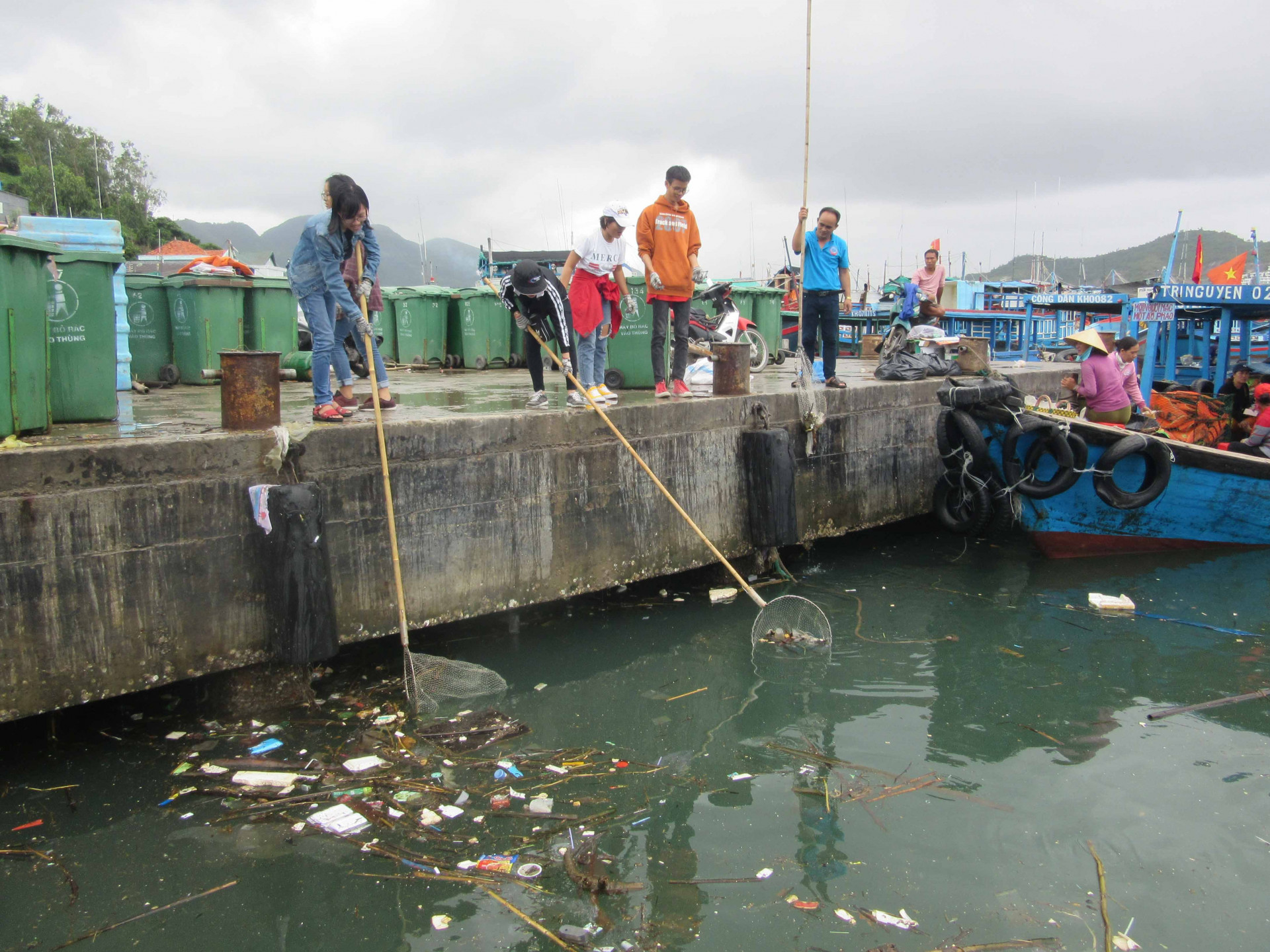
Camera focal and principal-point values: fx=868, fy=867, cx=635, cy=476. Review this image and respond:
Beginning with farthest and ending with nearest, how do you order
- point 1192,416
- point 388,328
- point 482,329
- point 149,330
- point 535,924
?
1. point 388,328
2. point 1192,416
3. point 482,329
4. point 149,330
5. point 535,924

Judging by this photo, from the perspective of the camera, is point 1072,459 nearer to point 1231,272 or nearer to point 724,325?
point 724,325

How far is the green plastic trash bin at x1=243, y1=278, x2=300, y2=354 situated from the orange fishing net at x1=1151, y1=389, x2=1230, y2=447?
422 inches

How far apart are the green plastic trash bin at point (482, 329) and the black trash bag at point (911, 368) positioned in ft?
15.9

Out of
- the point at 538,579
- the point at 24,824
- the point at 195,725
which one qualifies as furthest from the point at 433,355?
the point at 24,824

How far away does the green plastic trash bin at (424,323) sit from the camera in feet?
37.2

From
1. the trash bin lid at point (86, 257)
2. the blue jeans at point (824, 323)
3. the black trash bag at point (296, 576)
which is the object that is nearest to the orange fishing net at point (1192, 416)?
the blue jeans at point (824, 323)

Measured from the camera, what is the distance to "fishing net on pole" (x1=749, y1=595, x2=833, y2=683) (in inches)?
213

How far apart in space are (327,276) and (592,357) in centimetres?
216

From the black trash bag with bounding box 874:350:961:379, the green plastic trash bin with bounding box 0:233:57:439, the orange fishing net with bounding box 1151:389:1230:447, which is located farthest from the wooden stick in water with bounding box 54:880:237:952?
the orange fishing net with bounding box 1151:389:1230:447

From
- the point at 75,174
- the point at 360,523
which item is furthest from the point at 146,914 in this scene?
the point at 75,174

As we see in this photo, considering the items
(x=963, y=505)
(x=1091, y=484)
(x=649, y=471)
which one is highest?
(x=649, y=471)

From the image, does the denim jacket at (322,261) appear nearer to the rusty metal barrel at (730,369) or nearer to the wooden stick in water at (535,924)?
the rusty metal barrel at (730,369)

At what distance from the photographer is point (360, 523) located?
4898mm

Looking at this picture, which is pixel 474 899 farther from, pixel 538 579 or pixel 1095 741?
pixel 1095 741
